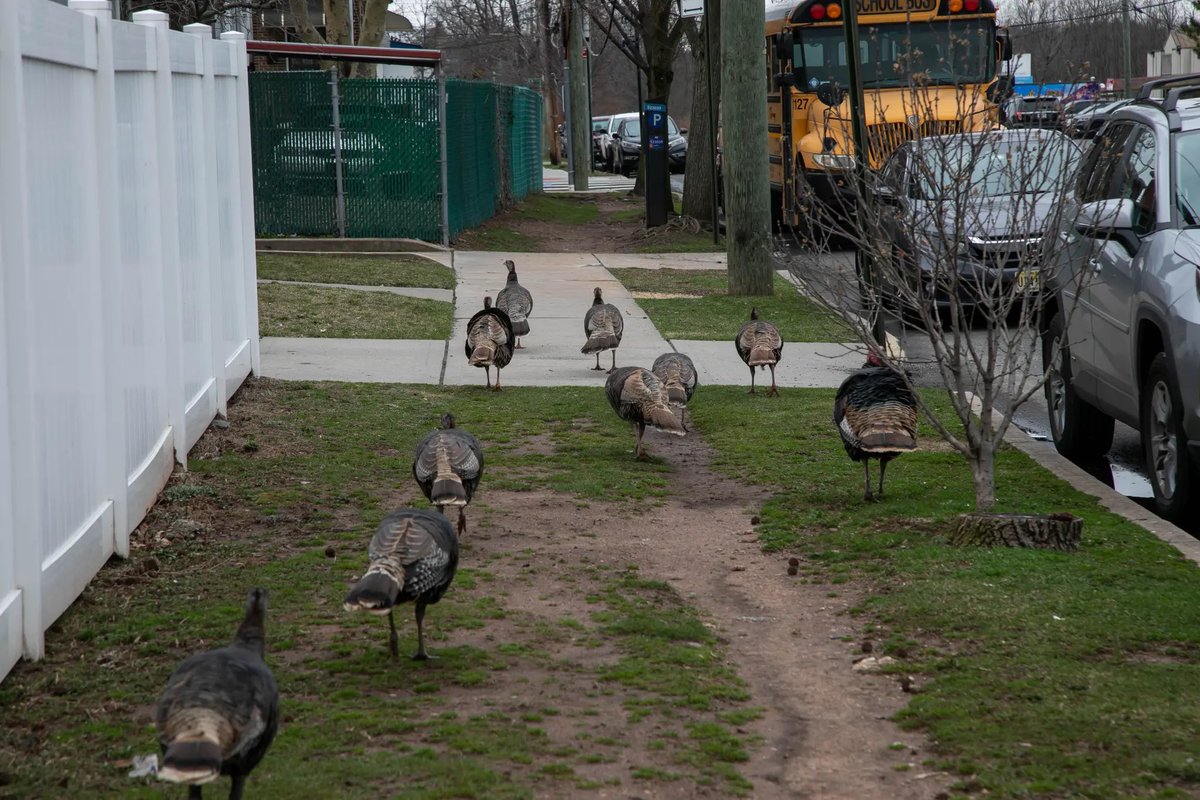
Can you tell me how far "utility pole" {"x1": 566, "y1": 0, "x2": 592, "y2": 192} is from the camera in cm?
4016

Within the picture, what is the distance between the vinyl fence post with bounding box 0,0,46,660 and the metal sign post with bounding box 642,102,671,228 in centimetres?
2071

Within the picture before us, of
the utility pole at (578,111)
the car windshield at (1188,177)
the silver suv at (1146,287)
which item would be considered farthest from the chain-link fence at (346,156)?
the utility pole at (578,111)

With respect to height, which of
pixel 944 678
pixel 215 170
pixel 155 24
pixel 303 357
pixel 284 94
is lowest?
pixel 944 678

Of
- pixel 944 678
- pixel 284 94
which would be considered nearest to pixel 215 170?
pixel 944 678

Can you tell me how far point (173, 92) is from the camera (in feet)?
28.5

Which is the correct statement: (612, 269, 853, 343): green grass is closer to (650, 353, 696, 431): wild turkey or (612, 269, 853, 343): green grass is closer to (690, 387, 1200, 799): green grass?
(650, 353, 696, 431): wild turkey

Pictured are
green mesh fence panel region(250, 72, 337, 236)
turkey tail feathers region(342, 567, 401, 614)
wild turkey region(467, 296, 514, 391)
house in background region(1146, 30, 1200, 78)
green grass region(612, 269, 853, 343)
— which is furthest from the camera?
house in background region(1146, 30, 1200, 78)

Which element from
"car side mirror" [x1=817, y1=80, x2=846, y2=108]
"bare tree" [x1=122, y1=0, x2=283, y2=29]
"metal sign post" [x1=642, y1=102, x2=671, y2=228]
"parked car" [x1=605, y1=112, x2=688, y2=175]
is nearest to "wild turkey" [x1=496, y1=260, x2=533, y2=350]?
"car side mirror" [x1=817, y1=80, x2=846, y2=108]

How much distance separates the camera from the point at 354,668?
537cm

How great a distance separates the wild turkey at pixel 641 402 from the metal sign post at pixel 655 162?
16.5m

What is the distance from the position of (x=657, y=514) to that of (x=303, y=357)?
5.52 m

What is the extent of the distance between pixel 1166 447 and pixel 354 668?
477 centimetres

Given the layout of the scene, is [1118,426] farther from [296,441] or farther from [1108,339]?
[296,441]

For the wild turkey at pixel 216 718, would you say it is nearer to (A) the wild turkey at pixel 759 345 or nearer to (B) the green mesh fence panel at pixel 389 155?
(A) the wild turkey at pixel 759 345
